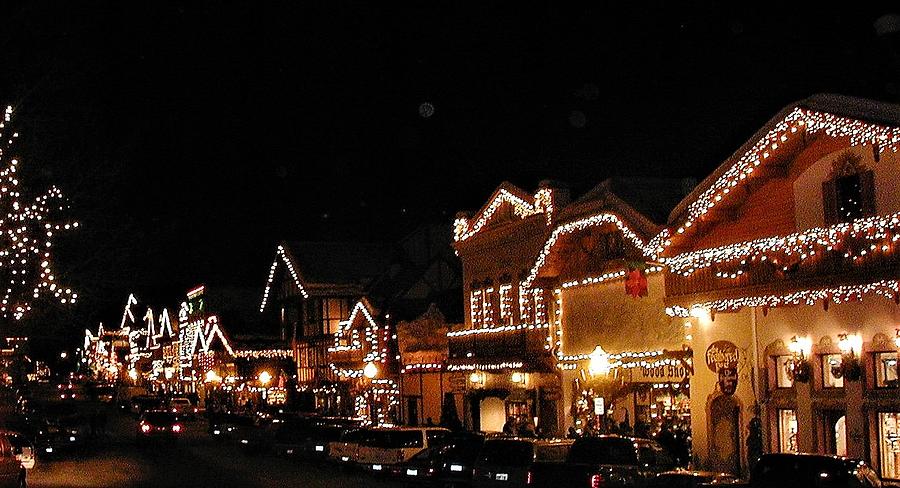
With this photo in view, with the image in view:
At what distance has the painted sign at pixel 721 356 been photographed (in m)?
30.5

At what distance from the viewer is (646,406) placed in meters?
34.9

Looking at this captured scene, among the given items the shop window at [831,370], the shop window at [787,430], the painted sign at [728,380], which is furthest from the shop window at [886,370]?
the painted sign at [728,380]

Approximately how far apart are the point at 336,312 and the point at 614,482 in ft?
156

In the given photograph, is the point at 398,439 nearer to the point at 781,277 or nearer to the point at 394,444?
the point at 394,444

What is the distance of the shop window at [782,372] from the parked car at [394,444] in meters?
8.20

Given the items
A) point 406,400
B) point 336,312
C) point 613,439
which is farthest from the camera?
point 336,312

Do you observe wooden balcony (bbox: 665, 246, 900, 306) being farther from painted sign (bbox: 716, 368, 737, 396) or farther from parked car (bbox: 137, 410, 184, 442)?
parked car (bbox: 137, 410, 184, 442)

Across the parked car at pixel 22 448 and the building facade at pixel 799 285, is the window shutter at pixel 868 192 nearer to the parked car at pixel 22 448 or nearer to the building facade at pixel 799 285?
the building facade at pixel 799 285

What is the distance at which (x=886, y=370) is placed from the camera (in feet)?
86.3

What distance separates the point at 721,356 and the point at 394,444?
27.6ft

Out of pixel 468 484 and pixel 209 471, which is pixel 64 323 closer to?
pixel 209 471

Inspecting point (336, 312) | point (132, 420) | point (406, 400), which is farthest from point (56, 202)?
point (132, 420)

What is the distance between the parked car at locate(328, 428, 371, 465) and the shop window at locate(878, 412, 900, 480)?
12.5 m

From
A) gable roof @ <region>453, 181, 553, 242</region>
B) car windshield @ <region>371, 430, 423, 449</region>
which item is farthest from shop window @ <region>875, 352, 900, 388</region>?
gable roof @ <region>453, 181, 553, 242</region>
